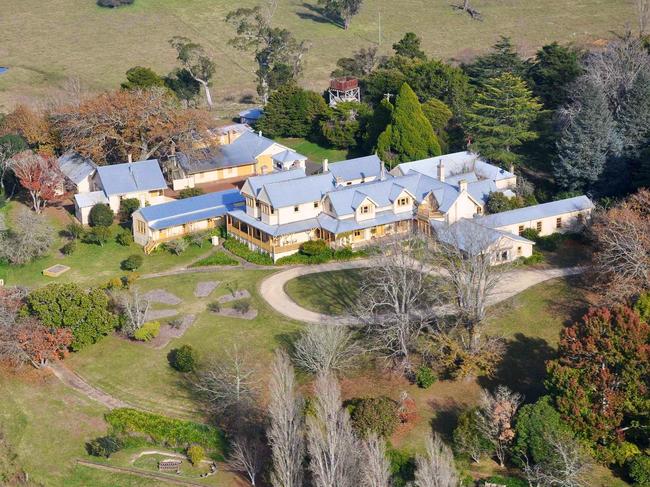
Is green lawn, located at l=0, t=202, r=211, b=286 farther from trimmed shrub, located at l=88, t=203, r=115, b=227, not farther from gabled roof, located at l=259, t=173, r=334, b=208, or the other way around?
gabled roof, located at l=259, t=173, r=334, b=208

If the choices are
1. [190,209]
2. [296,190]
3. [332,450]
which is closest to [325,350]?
[332,450]

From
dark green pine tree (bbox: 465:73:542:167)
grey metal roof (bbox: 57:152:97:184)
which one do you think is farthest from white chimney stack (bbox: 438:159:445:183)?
grey metal roof (bbox: 57:152:97:184)

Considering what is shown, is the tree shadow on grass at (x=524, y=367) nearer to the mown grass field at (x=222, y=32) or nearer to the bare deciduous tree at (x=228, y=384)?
the bare deciduous tree at (x=228, y=384)

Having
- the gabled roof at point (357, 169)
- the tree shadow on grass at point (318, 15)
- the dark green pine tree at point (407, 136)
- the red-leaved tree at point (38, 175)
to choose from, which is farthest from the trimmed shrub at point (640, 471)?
the tree shadow on grass at point (318, 15)

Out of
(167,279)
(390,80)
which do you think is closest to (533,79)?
(390,80)

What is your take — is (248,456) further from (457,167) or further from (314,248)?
(457,167)

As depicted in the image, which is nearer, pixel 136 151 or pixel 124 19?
pixel 136 151

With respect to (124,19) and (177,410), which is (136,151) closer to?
(177,410)
